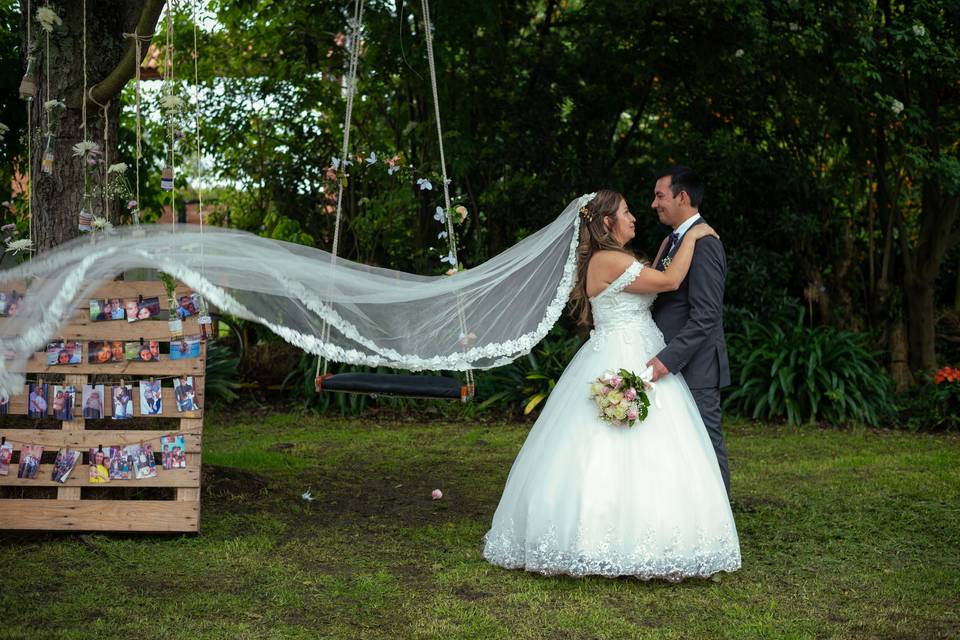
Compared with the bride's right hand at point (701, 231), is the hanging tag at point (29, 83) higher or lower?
higher

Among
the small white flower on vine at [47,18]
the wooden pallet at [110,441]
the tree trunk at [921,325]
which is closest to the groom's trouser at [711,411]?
the wooden pallet at [110,441]

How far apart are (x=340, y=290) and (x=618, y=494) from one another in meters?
1.58

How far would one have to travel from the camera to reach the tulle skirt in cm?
423

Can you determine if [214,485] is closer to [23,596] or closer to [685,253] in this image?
[23,596]

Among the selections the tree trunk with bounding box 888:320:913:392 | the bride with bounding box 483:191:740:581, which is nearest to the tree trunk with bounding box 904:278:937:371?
the tree trunk with bounding box 888:320:913:392

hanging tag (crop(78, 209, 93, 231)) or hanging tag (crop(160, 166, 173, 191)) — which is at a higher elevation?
hanging tag (crop(160, 166, 173, 191))

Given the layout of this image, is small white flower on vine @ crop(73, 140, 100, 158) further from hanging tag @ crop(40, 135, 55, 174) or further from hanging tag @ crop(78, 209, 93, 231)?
hanging tag @ crop(78, 209, 93, 231)

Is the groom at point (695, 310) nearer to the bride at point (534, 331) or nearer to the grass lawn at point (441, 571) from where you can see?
the bride at point (534, 331)

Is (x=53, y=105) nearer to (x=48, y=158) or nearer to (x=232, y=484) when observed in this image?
(x=48, y=158)

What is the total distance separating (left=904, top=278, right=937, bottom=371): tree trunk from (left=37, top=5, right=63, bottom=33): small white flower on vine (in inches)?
316

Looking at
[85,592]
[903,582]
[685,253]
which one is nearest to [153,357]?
[85,592]

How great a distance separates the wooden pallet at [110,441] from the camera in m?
4.82

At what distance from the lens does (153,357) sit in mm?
4902

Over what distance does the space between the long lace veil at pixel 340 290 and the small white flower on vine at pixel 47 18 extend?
110cm
